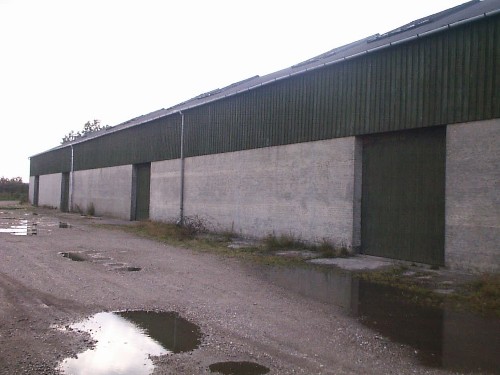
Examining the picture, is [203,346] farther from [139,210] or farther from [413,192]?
[139,210]

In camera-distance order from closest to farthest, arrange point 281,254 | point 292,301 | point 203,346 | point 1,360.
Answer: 1. point 1,360
2. point 203,346
3. point 292,301
4. point 281,254

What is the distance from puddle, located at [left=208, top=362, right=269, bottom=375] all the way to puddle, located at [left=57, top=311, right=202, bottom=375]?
0.60 m

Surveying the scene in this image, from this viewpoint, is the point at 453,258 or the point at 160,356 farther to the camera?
the point at 453,258

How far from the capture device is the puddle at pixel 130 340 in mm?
4656

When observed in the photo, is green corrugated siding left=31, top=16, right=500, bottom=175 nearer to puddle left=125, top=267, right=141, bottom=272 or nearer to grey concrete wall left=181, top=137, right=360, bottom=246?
grey concrete wall left=181, top=137, right=360, bottom=246

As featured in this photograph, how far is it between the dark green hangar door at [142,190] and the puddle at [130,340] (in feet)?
69.3

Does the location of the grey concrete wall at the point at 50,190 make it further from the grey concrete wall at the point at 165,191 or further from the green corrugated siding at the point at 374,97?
the green corrugated siding at the point at 374,97

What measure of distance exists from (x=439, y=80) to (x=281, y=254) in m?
6.31

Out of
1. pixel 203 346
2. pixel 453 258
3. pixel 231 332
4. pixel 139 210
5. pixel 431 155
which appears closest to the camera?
pixel 203 346

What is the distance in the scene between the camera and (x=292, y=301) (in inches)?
312

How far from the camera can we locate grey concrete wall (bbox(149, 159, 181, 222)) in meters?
23.7

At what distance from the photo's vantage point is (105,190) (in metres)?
32.8

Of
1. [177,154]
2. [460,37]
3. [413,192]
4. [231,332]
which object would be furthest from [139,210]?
[231,332]

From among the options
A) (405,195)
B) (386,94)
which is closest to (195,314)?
(405,195)
